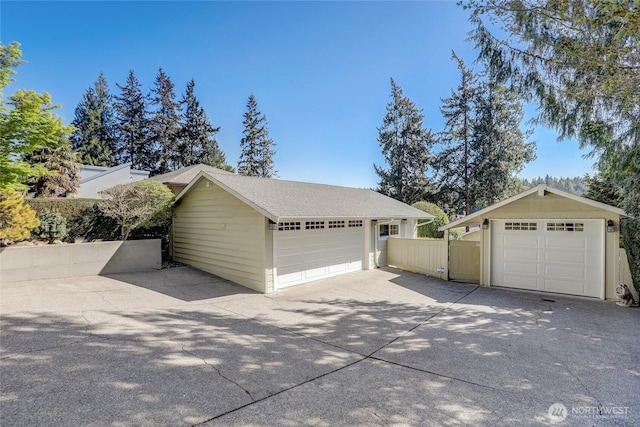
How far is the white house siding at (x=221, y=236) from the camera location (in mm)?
9422

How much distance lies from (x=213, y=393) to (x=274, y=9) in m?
11.8

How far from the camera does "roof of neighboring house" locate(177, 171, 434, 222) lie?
9391 mm

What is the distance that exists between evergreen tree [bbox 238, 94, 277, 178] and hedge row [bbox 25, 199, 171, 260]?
80.7 feet

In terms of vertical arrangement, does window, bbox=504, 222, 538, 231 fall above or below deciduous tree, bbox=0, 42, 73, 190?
below

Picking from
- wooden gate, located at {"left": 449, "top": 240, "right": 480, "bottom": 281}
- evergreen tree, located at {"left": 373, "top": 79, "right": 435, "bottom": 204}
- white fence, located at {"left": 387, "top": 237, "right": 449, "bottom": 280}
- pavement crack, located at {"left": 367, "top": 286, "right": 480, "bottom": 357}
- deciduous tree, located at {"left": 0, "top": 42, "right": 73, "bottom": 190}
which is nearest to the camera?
pavement crack, located at {"left": 367, "top": 286, "right": 480, "bottom": 357}

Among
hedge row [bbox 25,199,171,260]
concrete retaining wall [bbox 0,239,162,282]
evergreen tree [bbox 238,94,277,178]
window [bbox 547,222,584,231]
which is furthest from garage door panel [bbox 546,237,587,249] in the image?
evergreen tree [bbox 238,94,277,178]

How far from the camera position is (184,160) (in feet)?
112

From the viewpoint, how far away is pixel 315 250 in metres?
11.1

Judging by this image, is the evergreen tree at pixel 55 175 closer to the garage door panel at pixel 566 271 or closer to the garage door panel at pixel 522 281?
the garage door panel at pixel 522 281

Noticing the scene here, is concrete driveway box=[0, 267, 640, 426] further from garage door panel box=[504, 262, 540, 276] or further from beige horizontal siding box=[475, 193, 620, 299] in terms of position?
garage door panel box=[504, 262, 540, 276]

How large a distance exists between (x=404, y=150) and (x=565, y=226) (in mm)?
21911

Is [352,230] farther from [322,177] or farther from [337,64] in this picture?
[322,177]

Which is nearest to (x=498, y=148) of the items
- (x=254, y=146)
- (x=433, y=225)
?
(x=433, y=225)

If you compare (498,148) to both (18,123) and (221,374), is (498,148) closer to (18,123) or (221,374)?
(221,374)
